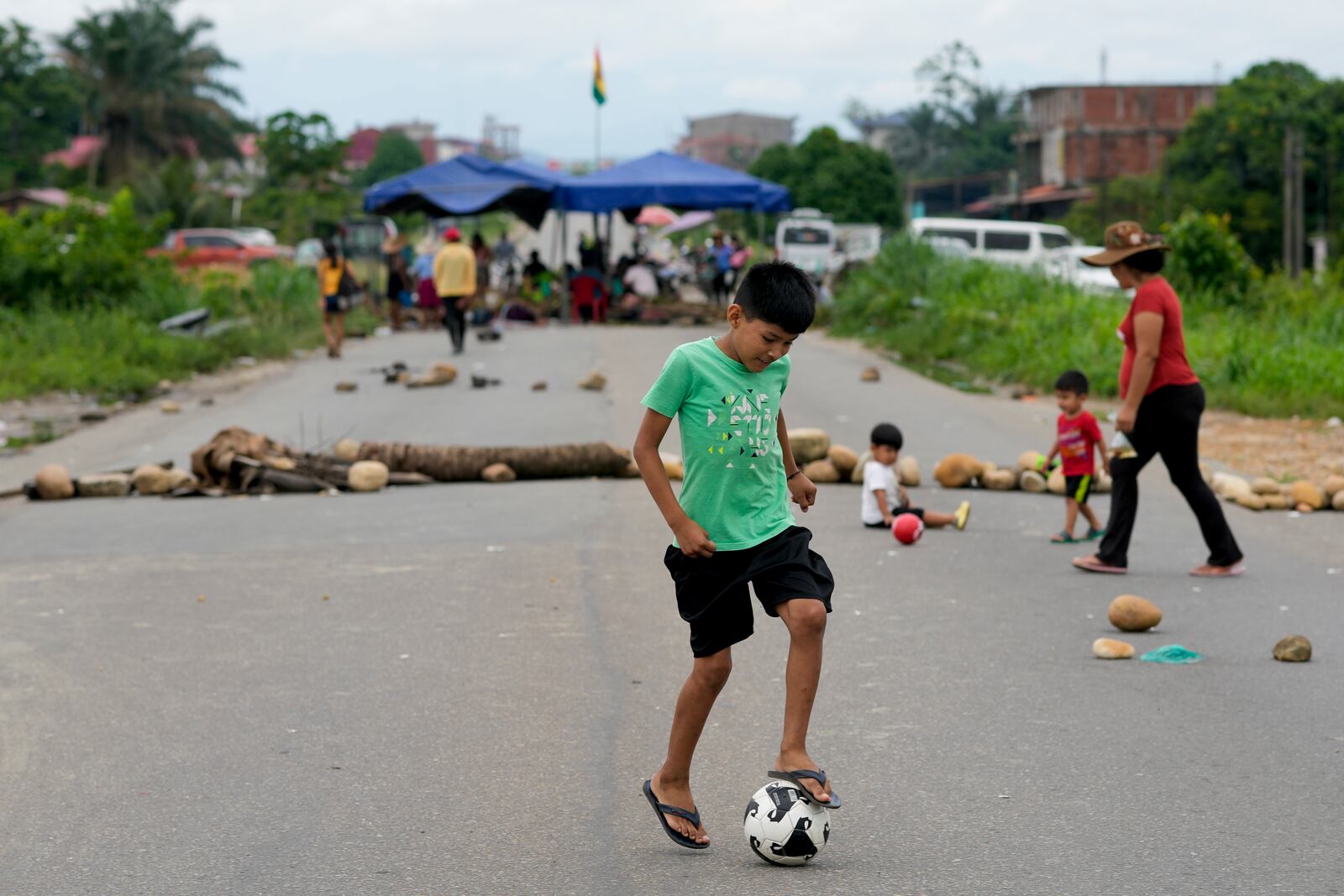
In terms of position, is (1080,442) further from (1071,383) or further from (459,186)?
(459,186)

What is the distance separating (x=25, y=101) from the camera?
2648 inches

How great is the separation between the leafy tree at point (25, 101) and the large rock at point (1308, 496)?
208 ft

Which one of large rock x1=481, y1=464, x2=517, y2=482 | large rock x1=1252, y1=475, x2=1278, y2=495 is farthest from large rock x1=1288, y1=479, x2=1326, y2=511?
large rock x1=481, y1=464, x2=517, y2=482

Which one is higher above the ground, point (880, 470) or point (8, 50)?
point (8, 50)

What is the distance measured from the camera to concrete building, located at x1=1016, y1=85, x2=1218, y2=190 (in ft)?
240

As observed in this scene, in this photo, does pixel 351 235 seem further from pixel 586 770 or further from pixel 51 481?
pixel 586 770

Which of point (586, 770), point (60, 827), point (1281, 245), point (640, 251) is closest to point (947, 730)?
point (586, 770)

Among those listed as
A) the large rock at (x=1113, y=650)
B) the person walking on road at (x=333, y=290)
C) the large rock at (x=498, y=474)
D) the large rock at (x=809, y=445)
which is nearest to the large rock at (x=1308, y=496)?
the large rock at (x=809, y=445)

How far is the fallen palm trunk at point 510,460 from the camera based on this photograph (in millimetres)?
12125

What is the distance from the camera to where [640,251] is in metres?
38.0

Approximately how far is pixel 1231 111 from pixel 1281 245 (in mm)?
4326

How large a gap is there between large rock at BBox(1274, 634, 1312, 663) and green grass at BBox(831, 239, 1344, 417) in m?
9.44

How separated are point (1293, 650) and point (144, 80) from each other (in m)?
67.4

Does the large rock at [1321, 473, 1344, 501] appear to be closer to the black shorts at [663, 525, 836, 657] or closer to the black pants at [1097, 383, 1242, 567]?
the black pants at [1097, 383, 1242, 567]
